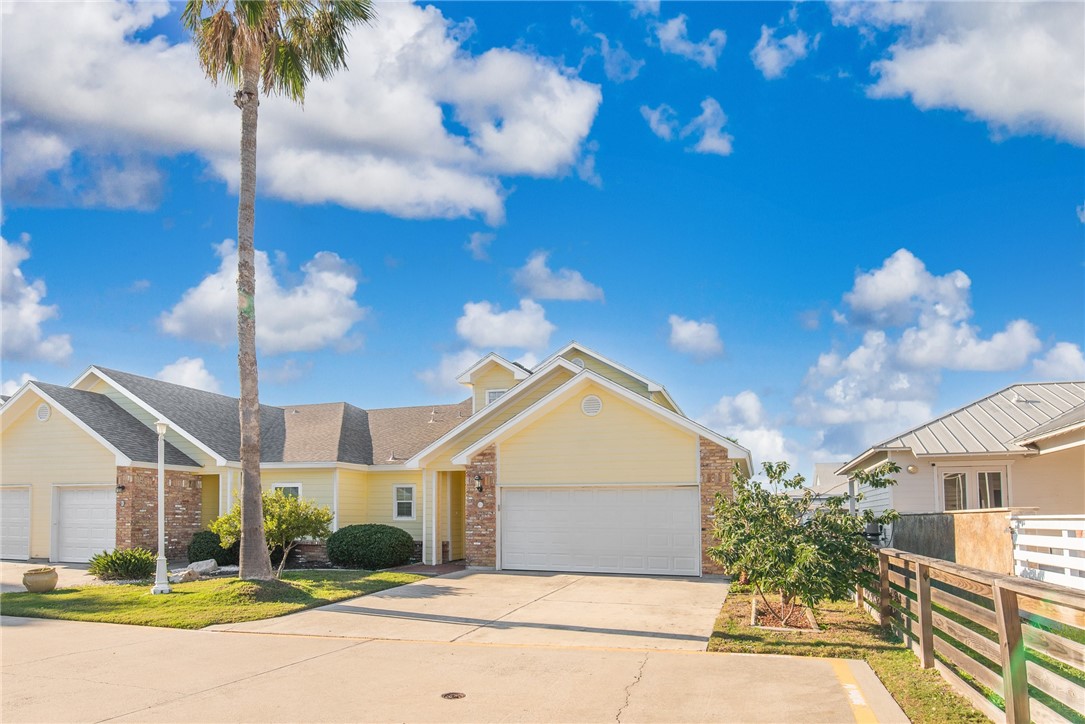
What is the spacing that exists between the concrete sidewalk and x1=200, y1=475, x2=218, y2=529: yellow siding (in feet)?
45.6

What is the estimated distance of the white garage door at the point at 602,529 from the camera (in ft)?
63.9

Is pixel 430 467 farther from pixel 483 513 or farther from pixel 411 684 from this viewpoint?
pixel 411 684

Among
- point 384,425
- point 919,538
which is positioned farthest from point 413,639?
point 384,425

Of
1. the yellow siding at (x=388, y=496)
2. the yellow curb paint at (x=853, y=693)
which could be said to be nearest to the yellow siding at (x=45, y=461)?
the yellow siding at (x=388, y=496)

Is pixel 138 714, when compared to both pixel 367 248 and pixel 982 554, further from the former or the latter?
pixel 367 248

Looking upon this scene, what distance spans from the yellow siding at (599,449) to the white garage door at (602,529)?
0.33m

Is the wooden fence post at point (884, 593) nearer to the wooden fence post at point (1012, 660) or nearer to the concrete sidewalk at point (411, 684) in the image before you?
the concrete sidewalk at point (411, 684)

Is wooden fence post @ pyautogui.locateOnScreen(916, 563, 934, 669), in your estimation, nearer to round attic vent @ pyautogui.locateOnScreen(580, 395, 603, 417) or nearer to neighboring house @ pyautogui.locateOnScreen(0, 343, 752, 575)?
neighboring house @ pyautogui.locateOnScreen(0, 343, 752, 575)

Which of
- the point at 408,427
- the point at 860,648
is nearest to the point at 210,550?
the point at 408,427

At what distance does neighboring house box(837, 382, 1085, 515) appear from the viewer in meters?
17.6

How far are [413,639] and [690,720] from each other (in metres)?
5.19

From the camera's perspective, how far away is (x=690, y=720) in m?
7.40

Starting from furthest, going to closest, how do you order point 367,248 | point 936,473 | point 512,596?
point 367,248, point 936,473, point 512,596

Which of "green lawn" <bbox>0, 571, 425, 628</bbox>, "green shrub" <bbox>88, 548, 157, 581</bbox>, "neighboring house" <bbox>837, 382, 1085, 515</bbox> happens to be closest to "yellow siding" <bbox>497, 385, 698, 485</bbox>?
"neighboring house" <bbox>837, 382, 1085, 515</bbox>
